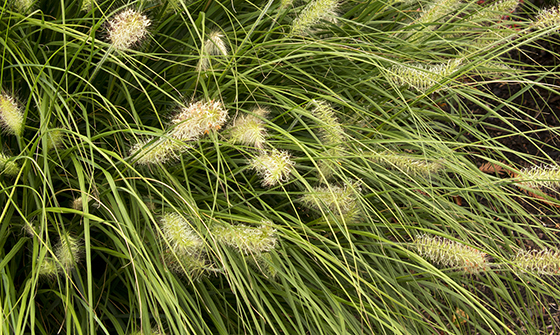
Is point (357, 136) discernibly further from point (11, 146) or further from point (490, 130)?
point (490, 130)

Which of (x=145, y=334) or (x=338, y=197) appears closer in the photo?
(x=145, y=334)

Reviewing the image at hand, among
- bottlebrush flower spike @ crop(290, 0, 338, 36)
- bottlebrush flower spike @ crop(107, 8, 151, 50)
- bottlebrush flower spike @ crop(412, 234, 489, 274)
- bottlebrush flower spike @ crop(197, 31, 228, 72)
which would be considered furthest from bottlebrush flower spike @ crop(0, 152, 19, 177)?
bottlebrush flower spike @ crop(412, 234, 489, 274)

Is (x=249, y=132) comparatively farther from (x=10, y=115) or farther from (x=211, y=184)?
(x=10, y=115)

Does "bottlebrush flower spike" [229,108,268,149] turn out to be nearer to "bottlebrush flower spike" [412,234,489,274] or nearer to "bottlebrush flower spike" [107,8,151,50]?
"bottlebrush flower spike" [107,8,151,50]

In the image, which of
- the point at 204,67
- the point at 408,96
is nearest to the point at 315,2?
the point at 204,67

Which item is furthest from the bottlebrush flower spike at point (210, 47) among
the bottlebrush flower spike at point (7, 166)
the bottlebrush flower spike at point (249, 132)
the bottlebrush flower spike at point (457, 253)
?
the bottlebrush flower spike at point (457, 253)
